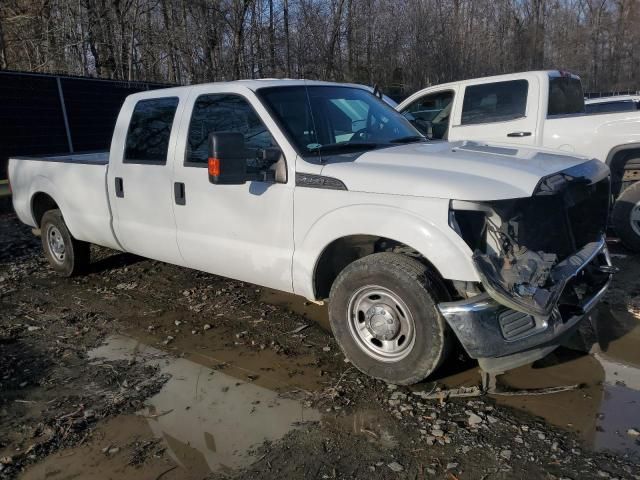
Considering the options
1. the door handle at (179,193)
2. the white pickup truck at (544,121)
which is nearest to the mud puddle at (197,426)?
the door handle at (179,193)

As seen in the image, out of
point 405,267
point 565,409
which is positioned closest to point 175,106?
point 405,267

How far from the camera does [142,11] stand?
19.2 meters

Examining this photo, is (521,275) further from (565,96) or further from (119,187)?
(565,96)

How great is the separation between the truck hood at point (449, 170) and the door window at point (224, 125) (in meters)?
0.60

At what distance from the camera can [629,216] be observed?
6.21 m

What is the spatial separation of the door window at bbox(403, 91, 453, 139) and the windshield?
334 cm

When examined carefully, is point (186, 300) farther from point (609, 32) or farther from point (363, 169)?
point (609, 32)

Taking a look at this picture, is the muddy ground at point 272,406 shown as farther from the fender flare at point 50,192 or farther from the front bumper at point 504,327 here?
the fender flare at point 50,192

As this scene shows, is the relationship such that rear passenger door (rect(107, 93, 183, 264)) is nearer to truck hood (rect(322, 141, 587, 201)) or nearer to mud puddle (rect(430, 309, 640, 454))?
truck hood (rect(322, 141, 587, 201))

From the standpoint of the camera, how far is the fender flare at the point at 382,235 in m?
3.19

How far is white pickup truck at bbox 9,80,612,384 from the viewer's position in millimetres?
3203

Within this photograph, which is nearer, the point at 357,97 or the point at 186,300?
the point at 357,97

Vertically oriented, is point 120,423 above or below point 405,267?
below

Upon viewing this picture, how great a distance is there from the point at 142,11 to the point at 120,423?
1887 centimetres
